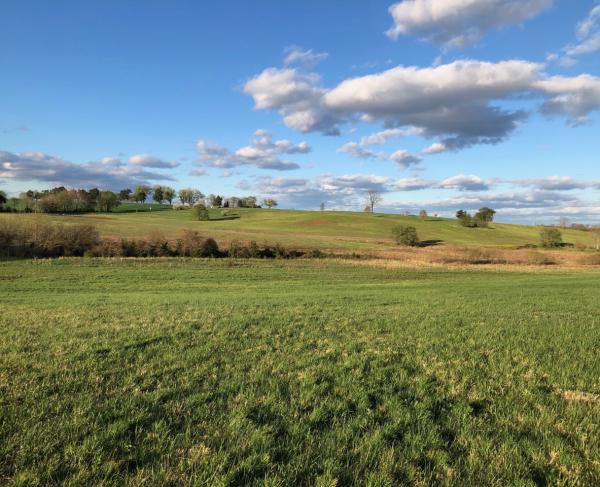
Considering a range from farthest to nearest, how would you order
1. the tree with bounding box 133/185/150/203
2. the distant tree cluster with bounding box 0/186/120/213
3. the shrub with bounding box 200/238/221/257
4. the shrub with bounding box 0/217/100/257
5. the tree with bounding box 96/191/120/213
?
the tree with bounding box 133/185/150/203
the tree with bounding box 96/191/120/213
the distant tree cluster with bounding box 0/186/120/213
the shrub with bounding box 200/238/221/257
the shrub with bounding box 0/217/100/257

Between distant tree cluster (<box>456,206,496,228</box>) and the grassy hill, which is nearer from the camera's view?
the grassy hill

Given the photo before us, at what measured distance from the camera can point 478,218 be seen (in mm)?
132875

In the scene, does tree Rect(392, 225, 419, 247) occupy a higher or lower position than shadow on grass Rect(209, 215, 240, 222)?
lower

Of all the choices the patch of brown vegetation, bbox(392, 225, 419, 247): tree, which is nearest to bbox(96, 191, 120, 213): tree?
bbox(392, 225, 419, 247): tree

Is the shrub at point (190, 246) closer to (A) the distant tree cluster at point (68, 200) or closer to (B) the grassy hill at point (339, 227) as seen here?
(B) the grassy hill at point (339, 227)

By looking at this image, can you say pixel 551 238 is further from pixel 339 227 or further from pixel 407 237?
pixel 339 227

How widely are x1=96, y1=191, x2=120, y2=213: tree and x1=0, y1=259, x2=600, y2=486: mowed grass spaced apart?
403ft

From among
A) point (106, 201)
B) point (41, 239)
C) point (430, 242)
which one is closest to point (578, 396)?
point (41, 239)

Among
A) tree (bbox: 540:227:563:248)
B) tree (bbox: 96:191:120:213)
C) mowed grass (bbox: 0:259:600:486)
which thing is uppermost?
tree (bbox: 96:191:120:213)

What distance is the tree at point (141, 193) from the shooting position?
16856 cm

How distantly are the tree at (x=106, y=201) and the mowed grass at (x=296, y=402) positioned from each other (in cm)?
12272

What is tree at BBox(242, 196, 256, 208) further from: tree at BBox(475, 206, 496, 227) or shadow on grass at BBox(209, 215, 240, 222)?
tree at BBox(475, 206, 496, 227)

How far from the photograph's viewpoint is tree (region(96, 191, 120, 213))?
399 feet

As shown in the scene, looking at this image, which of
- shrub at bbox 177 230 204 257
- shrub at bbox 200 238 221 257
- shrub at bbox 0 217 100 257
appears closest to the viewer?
shrub at bbox 0 217 100 257
